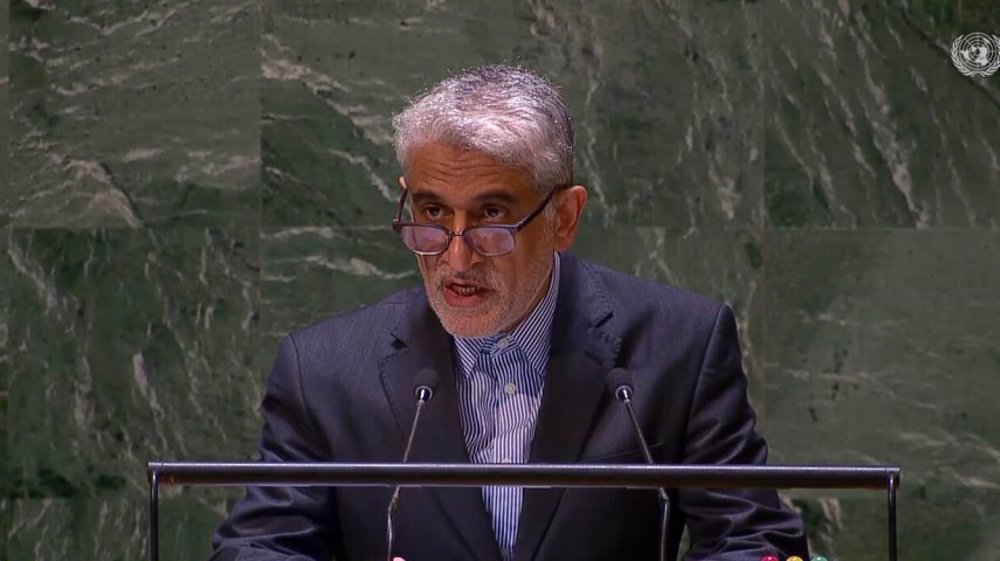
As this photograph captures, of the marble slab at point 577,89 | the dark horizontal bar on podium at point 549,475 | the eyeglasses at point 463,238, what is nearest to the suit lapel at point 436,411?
the eyeglasses at point 463,238

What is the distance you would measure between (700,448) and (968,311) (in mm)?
1652

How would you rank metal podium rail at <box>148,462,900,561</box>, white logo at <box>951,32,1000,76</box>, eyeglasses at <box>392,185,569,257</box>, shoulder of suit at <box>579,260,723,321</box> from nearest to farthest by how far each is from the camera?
metal podium rail at <box>148,462,900,561</box>
eyeglasses at <box>392,185,569,257</box>
shoulder of suit at <box>579,260,723,321</box>
white logo at <box>951,32,1000,76</box>

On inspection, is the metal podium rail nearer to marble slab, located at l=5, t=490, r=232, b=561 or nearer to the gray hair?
the gray hair

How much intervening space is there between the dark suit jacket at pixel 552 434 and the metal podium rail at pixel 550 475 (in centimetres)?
71

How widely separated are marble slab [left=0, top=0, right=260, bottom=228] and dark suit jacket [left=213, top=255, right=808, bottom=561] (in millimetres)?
1333

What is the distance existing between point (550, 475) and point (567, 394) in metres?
0.93

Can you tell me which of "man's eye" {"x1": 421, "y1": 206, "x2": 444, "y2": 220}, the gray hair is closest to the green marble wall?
the gray hair

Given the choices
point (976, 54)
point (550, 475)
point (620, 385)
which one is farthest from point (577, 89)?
point (550, 475)

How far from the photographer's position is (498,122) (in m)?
2.78

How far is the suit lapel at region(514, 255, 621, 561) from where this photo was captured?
9.16 ft

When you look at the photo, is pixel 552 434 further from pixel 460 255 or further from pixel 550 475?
pixel 550 475

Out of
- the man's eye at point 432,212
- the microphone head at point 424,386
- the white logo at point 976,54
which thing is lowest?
the microphone head at point 424,386

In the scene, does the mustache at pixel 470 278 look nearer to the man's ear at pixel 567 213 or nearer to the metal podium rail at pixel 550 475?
the man's ear at pixel 567 213

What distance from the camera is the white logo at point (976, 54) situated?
420 cm
